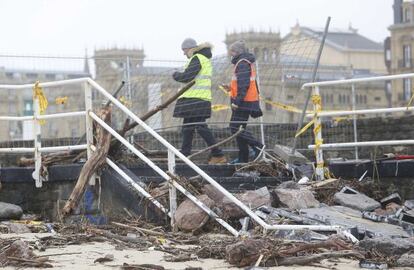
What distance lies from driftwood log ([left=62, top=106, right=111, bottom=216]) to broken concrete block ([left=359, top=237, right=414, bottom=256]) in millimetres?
3531

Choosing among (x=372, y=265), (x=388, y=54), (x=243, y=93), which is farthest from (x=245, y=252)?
(x=388, y=54)

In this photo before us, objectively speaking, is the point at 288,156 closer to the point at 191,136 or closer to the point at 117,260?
the point at 191,136

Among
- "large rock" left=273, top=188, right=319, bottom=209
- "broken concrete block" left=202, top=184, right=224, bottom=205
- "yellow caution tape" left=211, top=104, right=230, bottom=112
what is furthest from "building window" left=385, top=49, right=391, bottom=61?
"broken concrete block" left=202, top=184, right=224, bottom=205

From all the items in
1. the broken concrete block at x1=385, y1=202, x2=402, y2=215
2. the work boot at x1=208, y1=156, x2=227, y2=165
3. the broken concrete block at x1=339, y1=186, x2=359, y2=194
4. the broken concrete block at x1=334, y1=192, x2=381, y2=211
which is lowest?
the broken concrete block at x1=385, y1=202, x2=402, y2=215

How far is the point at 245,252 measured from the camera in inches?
321

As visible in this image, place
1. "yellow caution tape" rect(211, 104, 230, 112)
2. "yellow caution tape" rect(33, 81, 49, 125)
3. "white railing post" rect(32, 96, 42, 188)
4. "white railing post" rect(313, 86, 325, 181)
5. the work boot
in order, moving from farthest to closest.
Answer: "yellow caution tape" rect(211, 104, 230, 112)
the work boot
"white railing post" rect(313, 86, 325, 181)
"yellow caution tape" rect(33, 81, 49, 125)
"white railing post" rect(32, 96, 42, 188)

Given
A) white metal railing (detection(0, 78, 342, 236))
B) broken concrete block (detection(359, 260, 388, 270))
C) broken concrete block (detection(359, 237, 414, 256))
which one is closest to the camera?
broken concrete block (detection(359, 260, 388, 270))

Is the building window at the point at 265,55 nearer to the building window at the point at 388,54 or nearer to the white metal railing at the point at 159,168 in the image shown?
the white metal railing at the point at 159,168

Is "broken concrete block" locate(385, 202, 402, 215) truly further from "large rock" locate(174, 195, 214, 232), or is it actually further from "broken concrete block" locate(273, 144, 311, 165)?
"large rock" locate(174, 195, 214, 232)

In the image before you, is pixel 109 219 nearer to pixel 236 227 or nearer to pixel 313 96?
pixel 236 227

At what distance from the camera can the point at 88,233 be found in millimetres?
9797

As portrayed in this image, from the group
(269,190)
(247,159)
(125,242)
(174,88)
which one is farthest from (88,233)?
(174,88)

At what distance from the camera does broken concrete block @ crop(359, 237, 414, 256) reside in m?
8.53

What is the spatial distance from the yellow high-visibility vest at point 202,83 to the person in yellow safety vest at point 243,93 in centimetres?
52
